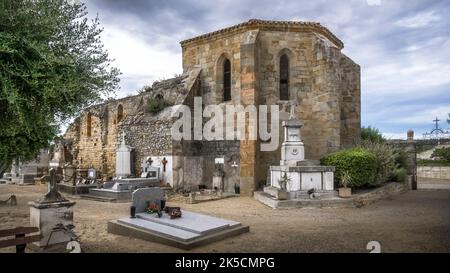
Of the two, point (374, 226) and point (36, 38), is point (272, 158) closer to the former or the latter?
point (374, 226)

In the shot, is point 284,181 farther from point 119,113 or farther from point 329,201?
point 119,113

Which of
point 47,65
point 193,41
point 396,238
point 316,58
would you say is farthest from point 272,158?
point 47,65

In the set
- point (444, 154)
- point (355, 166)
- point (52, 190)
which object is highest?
point (444, 154)

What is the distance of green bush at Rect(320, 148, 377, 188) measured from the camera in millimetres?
13250

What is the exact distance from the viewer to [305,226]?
28.4ft

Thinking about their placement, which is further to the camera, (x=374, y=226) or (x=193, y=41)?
(x=193, y=41)

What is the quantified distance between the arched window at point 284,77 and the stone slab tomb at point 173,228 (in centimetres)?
968

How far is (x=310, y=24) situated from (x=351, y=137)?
5935 millimetres

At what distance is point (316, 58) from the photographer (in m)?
16.2

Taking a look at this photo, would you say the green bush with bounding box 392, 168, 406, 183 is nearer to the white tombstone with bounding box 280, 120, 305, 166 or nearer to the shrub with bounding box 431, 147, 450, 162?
the white tombstone with bounding box 280, 120, 305, 166

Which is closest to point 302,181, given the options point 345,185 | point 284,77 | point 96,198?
point 345,185

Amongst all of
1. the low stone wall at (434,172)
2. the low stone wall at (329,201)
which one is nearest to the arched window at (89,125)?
the low stone wall at (329,201)

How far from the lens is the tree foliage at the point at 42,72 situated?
505 centimetres

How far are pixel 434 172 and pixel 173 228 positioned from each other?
23.5 m
